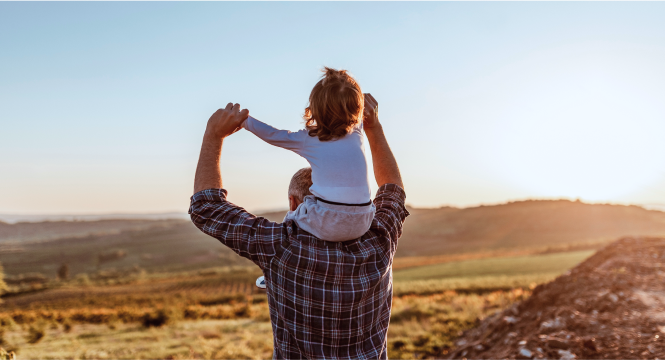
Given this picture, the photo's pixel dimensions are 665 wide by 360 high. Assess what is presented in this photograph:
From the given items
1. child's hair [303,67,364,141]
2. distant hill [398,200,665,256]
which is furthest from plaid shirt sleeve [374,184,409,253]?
distant hill [398,200,665,256]

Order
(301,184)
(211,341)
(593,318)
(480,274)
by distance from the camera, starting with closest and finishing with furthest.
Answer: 1. (301,184)
2. (593,318)
3. (211,341)
4. (480,274)

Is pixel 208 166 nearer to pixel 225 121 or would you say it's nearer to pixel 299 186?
pixel 225 121

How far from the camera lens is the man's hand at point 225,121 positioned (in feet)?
5.31

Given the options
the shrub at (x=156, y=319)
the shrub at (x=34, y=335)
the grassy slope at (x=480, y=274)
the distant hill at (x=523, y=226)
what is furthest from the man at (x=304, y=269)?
the distant hill at (x=523, y=226)

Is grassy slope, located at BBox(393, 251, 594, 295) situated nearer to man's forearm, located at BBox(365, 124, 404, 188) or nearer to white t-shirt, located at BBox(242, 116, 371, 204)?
man's forearm, located at BBox(365, 124, 404, 188)

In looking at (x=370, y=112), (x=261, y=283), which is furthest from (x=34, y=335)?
(x=370, y=112)

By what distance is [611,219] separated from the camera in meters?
94.9

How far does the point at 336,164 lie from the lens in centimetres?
145

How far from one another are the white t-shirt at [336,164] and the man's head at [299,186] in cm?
18

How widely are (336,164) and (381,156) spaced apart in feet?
2.12

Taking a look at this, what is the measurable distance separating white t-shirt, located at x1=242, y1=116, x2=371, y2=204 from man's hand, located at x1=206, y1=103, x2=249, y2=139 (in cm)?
21

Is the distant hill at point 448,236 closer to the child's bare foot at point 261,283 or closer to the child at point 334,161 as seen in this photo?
the child's bare foot at point 261,283

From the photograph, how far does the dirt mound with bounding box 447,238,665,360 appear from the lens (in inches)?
156

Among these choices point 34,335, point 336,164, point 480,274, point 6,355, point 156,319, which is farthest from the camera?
point 480,274
